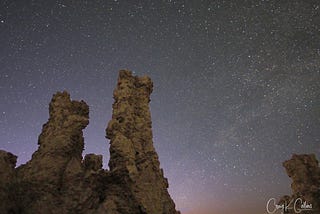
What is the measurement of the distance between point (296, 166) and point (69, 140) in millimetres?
36158

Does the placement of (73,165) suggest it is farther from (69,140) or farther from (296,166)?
(296,166)

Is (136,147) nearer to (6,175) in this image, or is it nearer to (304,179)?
(6,175)

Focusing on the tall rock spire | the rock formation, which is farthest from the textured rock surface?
the tall rock spire

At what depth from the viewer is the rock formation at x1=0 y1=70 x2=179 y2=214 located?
24916 mm

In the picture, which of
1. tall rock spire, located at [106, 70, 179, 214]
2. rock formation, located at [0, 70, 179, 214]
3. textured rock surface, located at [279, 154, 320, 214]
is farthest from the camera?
textured rock surface, located at [279, 154, 320, 214]

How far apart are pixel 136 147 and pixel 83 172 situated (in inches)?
227

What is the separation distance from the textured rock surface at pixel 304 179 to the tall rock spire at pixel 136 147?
25534 mm

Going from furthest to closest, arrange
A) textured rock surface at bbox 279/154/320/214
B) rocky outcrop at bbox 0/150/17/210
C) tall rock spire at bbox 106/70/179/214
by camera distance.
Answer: textured rock surface at bbox 279/154/320/214 < tall rock spire at bbox 106/70/179/214 < rocky outcrop at bbox 0/150/17/210

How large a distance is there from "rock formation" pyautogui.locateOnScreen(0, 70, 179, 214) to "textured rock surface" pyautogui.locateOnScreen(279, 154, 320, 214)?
2543 cm

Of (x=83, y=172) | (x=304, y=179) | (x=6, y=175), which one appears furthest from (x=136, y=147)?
(x=304, y=179)

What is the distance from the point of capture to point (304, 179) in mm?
44500

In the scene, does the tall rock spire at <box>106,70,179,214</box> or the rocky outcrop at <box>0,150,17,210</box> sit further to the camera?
the tall rock spire at <box>106,70,179,214</box>

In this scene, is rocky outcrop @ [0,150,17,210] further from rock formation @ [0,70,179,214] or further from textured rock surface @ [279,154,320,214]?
textured rock surface @ [279,154,320,214]

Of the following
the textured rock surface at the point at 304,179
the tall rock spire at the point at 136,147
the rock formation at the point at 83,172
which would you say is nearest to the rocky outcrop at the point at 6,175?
the rock formation at the point at 83,172
